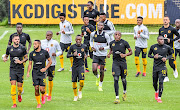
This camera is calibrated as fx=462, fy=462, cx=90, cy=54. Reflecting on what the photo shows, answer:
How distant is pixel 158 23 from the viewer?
3372 centimetres

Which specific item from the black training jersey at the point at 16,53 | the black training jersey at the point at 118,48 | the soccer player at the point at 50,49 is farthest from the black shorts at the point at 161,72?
the black training jersey at the point at 16,53

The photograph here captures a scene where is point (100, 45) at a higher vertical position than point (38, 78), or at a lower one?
higher

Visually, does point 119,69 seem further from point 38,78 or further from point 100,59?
point 38,78

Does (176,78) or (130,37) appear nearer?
(176,78)

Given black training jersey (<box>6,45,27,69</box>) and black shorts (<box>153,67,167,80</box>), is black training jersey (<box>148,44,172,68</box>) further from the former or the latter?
black training jersey (<box>6,45,27,69</box>)

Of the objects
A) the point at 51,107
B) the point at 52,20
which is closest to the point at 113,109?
the point at 51,107

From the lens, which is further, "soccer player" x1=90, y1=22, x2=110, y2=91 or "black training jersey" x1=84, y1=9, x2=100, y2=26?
"black training jersey" x1=84, y1=9, x2=100, y2=26

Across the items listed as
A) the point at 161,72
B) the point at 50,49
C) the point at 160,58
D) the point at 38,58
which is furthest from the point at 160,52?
the point at 38,58

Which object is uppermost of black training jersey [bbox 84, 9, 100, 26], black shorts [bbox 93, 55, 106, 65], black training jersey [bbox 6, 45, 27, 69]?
black training jersey [bbox 84, 9, 100, 26]

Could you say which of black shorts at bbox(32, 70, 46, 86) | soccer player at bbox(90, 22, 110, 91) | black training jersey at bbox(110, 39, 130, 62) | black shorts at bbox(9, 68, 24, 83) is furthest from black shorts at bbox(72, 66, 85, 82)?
soccer player at bbox(90, 22, 110, 91)

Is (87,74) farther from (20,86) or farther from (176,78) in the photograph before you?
(20,86)

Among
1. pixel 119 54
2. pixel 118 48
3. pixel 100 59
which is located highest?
pixel 118 48

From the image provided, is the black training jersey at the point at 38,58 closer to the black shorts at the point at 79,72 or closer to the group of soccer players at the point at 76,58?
the group of soccer players at the point at 76,58

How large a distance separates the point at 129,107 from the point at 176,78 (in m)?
7.01
